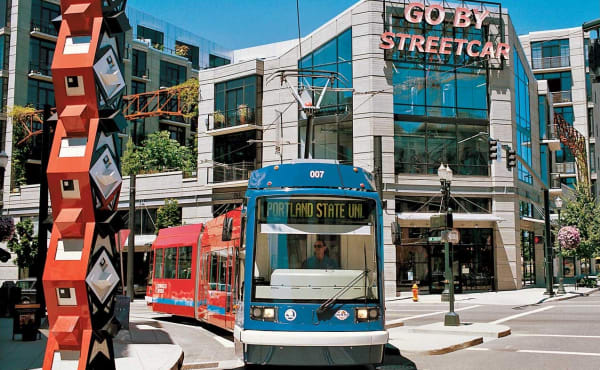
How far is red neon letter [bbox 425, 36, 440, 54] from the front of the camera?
38.1m

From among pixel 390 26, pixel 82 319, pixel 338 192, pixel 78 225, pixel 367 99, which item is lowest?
pixel 82 319

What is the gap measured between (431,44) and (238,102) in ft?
41.8

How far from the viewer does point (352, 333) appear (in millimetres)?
10156

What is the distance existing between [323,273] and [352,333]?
105cm

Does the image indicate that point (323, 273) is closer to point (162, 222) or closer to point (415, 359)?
point (415, 359)

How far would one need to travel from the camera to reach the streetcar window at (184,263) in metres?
20.2

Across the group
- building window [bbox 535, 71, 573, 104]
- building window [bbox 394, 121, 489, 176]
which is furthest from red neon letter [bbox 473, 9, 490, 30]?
building window [bbox 535, 71, 573, 104]

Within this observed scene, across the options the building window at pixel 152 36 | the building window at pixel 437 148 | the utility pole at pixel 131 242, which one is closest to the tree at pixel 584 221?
the building window at pixel 437 148

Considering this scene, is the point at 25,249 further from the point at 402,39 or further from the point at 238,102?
the point at 402,39

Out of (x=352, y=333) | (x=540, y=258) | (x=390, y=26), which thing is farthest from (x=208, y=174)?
(x=352, y=333)

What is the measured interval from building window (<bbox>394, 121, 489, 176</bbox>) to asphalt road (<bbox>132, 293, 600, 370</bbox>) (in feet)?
39.9

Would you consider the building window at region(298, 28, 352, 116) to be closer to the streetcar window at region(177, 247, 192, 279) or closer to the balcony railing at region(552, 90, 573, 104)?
the streetcar window at region(177, 247, 192, 279)

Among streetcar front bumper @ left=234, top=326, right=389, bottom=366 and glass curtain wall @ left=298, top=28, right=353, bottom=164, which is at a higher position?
glass curtain wall @ left=298, top=28, right=353, bottom=164

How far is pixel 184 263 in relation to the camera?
67.9 feet
